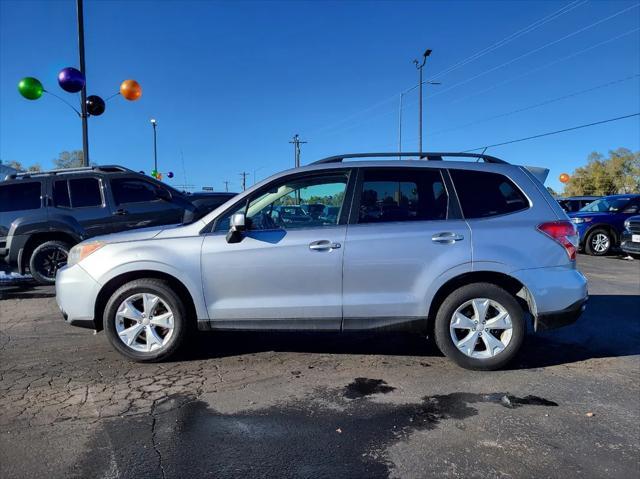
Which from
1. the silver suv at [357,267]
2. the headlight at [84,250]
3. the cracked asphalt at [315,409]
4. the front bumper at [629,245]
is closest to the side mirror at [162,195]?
the cracked asphalt at [315,409]

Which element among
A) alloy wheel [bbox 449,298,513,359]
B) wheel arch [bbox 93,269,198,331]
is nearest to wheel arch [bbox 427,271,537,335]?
alloy wheel [bbox 449,298,513,359]

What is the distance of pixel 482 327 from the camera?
13.9 feet

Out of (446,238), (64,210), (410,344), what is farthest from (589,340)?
(64,210)

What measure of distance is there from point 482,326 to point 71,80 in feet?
33.7

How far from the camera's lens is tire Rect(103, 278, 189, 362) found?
434 cm

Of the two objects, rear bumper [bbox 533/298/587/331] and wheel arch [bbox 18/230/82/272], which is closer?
rear bumper [bbox 533/298/587/331]

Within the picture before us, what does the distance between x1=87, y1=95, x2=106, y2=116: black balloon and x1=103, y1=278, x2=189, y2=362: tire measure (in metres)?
8.72

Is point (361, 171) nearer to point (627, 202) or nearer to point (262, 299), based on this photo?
point (262, 299)

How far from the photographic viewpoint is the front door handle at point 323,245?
422 centimetres

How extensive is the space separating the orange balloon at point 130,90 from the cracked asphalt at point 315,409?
26.3ft

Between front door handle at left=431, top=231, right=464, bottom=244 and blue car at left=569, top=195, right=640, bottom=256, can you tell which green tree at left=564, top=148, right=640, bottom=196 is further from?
front door handle at left=431, top=231, right=464, bottom=244

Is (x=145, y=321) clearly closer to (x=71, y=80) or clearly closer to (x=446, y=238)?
(x=446, y=238)

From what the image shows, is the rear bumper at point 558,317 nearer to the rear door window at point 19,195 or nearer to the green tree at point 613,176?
the rear door window at point 19,195

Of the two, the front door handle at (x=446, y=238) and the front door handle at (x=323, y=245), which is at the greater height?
the front door handle at (x=446, y=238)
